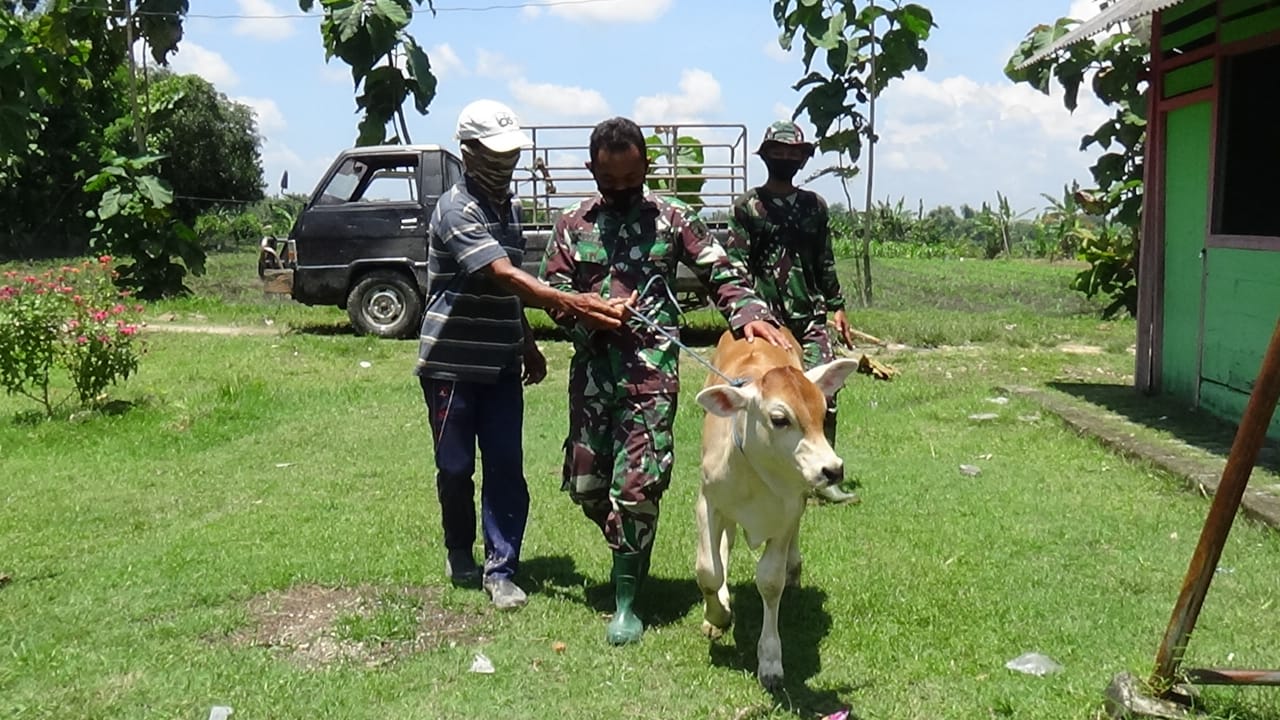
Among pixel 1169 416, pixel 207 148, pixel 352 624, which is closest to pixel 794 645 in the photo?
pixel 352 624

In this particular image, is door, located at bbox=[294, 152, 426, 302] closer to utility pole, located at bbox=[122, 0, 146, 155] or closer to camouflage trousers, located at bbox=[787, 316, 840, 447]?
utility pole, located at bbox=[122, 0, 146, 155]

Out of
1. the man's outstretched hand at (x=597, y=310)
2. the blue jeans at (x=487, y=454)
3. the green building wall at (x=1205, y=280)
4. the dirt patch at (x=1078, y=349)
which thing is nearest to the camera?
the man's outstretched hand at (x=597, y=310)

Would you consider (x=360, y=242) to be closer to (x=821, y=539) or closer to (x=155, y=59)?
(x=155, y=59)

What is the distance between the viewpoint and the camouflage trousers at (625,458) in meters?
4.33

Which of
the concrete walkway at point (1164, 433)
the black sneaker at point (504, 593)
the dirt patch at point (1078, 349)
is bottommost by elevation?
the black sneaker at point (504, 593)

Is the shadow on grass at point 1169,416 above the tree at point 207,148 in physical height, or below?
below

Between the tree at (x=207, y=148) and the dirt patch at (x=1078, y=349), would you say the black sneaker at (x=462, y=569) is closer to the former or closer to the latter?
the dirt patch at (x=1078, y=349)

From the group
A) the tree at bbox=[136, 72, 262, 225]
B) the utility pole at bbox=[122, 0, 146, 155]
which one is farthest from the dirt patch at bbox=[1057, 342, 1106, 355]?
the tree at bbox=[136, 72, 262, 225]

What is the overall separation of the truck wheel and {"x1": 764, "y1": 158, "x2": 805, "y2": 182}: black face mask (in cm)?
828

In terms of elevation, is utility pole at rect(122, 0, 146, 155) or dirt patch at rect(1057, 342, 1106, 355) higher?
utility pole at rect(122, 0, 146, 155)

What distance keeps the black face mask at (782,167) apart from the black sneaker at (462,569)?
7.12 feet

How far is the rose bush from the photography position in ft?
27.5

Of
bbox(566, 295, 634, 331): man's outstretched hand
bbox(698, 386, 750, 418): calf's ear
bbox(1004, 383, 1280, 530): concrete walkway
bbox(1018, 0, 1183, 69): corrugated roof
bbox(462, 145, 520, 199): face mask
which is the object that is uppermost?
bbox(1018, 0, 1183, 69): corrugated roof

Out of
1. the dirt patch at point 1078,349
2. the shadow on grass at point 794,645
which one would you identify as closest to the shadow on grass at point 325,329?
the dirt patch at point 1078,349
